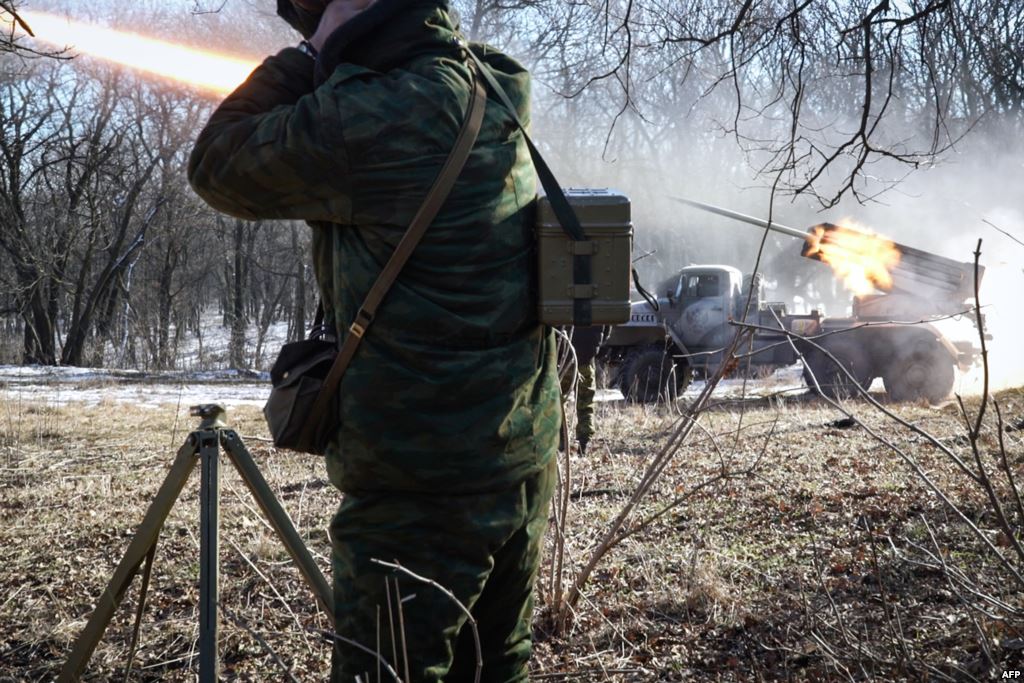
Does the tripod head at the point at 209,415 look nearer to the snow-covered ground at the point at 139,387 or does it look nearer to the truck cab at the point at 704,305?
the snow-covered ground at the point at 139,387

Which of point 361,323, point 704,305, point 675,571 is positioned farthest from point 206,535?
point 704,305

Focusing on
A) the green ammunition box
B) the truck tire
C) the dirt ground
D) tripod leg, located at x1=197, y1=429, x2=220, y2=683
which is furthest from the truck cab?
tripod leg, located at x1=197, y1=429, x2=220, y2=683

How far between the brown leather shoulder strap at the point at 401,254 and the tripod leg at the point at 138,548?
0.37 metres

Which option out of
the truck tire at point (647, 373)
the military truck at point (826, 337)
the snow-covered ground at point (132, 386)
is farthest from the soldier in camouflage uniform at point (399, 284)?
the truck tire at point (647, 373)

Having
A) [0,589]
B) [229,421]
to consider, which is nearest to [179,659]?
[0,589]

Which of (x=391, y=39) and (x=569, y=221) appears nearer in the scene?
(x=391, y=39)

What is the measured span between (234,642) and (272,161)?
206 centimetres

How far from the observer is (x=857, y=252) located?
1681cm

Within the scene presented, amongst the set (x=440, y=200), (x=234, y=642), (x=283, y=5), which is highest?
(x=283, y=5)

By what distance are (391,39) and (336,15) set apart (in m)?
0.12

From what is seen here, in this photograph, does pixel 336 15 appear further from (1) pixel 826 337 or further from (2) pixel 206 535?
(1) pixel 826 337

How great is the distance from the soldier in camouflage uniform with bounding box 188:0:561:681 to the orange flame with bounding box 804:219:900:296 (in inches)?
590

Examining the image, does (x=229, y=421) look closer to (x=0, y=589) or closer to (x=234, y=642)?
(x=0, y=589)

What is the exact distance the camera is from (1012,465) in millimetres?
5645
